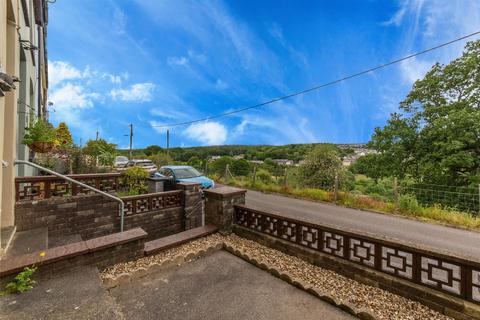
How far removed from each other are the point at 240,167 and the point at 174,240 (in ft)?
50.9

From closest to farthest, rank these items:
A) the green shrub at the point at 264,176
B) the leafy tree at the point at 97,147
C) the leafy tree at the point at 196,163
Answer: the leafy tree at the point at 97,147 → the green shrub at the point at 264,176 → the leafy tree at the point at 196,163

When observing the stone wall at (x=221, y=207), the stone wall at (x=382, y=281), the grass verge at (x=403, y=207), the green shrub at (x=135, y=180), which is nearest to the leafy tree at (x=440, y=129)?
the grass verge at (x=403, y=207)

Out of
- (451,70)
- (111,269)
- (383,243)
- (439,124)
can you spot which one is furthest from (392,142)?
(111,269)

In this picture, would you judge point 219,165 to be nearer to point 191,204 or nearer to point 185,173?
point 185,173

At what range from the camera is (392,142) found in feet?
41.9

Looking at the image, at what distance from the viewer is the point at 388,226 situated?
6535mm

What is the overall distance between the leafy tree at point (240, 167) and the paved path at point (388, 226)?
8495 mm

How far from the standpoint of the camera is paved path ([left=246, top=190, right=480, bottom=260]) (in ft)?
17.1

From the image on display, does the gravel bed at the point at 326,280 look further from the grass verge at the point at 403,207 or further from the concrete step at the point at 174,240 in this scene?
the grass verge at the point at 403,207

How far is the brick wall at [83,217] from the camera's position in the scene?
4020mm

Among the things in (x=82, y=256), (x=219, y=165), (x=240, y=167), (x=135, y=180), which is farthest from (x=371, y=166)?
(x=82, y=256)

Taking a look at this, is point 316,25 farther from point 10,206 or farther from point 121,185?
point 10,206

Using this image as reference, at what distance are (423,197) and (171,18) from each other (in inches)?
504

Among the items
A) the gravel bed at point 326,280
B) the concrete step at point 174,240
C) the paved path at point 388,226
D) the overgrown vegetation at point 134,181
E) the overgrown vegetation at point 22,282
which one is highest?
the overgrown vegetation at point 134,181
